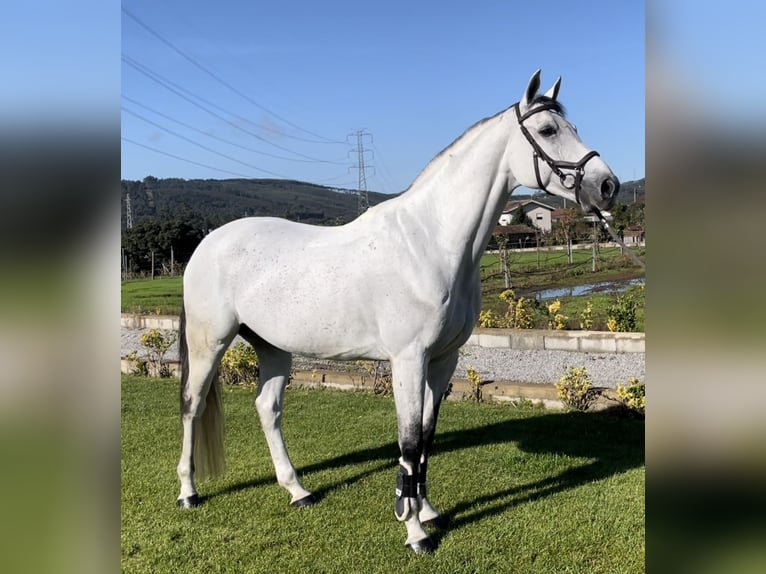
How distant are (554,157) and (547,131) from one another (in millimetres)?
135

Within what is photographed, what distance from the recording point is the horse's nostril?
2506mm

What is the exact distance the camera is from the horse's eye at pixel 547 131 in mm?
2662

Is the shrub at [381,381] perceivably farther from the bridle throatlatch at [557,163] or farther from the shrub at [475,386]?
the bridle throatlatch at [557,163]

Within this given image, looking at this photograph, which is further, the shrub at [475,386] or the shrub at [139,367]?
the shrub at [139,367]

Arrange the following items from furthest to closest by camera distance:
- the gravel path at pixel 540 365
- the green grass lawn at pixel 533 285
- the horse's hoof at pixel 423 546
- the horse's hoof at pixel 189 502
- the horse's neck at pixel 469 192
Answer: the green grass lawn at pixel 533 285 < the gravel path at pixel 540 365 < the horse's hoof at pixel 189 502 < the horse's hoof at pixel 423 546 < the horse's neck at pixel 469 192

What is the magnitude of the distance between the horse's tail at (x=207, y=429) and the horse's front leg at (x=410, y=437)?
134cm

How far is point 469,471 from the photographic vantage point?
13.4ft

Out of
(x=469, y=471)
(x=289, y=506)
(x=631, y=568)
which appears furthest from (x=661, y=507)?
(x=469, y=471)

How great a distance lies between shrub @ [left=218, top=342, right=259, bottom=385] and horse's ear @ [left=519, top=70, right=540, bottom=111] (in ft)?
16.4

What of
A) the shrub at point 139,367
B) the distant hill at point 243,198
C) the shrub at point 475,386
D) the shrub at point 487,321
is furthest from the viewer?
the distant hill at point 243,198

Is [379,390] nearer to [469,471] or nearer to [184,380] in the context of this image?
[469,471]

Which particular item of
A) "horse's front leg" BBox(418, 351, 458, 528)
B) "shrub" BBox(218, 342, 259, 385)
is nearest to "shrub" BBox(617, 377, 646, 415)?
"horse's front leg" BBox(418, 351, 458, 528)

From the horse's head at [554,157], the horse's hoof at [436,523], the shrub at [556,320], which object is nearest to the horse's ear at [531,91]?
the horse's head at [554,157]

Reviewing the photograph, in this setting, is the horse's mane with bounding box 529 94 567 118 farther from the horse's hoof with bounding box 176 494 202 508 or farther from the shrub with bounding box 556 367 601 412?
the shrub with bounding box 556 367 601 412
